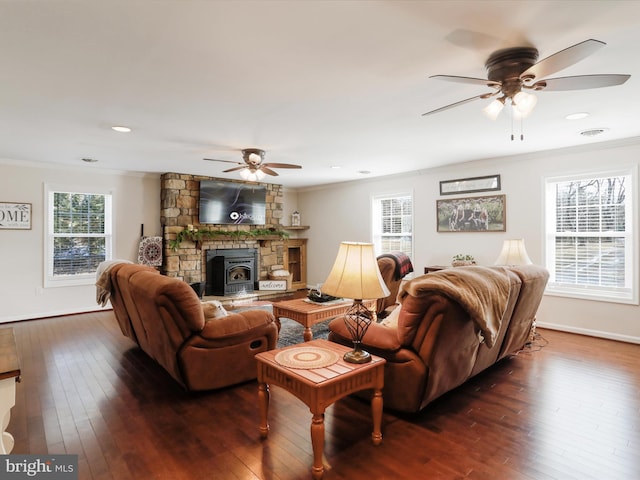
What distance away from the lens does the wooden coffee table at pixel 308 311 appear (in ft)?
12.6

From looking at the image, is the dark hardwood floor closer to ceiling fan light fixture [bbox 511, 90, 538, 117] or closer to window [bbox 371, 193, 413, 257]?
ceiling fan light fixture [bbox 511, 90, 538, 117]

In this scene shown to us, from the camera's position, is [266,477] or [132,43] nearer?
[266,477]

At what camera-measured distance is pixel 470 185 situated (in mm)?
5754

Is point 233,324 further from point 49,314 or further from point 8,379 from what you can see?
point 49,314

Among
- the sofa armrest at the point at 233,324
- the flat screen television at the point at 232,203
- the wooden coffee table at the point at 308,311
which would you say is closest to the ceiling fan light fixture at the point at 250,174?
the wooden coffee table at the point at 308,311

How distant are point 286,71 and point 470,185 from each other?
418 centimetres

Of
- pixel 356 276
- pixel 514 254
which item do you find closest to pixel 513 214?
pixel 514 254

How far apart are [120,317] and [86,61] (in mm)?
A: 2757

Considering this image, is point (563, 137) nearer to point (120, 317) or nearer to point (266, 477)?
point (266, 477)

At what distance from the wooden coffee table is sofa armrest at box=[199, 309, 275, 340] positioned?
662mm

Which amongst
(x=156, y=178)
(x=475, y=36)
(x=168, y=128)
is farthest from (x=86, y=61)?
(x=156, y=178)

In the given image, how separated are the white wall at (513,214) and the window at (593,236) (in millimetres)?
140

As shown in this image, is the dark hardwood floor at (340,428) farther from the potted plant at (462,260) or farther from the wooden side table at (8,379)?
the potted plant at (462,260)

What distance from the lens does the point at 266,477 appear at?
192cm
